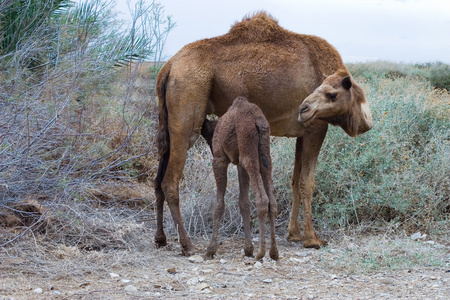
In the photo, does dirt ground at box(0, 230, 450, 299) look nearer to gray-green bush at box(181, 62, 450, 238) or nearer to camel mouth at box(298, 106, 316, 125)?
gray-green bush at box(181, 62, 450, 238)

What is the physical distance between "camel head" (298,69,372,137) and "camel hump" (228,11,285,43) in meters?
0.93

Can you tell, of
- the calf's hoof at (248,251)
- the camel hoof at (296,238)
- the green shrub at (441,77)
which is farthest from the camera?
the green shrub at (441,77)

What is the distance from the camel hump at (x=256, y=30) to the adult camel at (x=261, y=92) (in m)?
0.01

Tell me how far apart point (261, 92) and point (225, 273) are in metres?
2.26

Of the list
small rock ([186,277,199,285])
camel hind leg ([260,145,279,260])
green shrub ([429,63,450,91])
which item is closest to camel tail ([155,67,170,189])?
camel hind leg ([260,145,279,260])

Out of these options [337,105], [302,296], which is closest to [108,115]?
[337,105]

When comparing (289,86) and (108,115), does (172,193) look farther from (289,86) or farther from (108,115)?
(108,115)

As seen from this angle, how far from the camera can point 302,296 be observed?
5.00 m

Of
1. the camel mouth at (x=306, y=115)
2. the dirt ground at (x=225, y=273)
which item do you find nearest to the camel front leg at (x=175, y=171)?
the dirt ground at (x=225, y=273)

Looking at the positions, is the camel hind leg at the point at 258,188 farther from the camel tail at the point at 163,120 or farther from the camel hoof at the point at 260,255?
the camel tail at the point at 163,120

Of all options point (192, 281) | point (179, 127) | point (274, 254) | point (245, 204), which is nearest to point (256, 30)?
point (179, 127)

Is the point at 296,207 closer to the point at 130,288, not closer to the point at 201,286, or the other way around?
the point at 201,286

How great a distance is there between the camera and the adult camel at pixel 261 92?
21.4ft

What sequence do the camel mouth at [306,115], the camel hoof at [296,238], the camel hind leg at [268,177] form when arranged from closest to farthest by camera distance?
the camel hind leg at [268,177], the camel mouth at [306,115], the camel hoof at [296,238]
